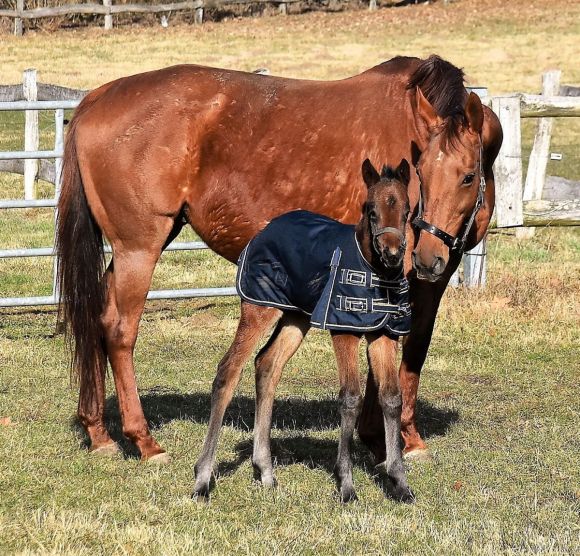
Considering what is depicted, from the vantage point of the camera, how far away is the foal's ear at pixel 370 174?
15.9 ft

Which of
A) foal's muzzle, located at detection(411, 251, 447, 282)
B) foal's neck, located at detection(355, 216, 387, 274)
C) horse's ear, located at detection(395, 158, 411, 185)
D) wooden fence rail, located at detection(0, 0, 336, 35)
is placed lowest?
wooden fence rail, located at detection(0, 0, 336, 35)

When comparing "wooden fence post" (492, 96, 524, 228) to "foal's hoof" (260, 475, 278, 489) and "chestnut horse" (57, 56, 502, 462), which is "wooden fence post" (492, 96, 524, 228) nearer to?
"chestnut horse" (57, 56, 502, 462)

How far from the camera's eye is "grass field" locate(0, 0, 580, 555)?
4.47 metres

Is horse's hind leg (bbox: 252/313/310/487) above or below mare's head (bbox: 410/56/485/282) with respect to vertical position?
below

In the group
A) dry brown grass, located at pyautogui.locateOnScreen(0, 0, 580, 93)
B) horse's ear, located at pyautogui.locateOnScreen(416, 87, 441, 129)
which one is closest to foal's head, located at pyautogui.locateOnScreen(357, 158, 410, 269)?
horse's ear, located at pyautogui.locateOnScreen(416, 87, 441, 129)

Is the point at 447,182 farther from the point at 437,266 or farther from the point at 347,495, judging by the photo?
the point at 347,495

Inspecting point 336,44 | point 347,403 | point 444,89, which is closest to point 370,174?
point 444,89

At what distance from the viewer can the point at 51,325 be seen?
29.8ft

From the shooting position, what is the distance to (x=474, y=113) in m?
5.10

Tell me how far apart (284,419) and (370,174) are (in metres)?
2.29

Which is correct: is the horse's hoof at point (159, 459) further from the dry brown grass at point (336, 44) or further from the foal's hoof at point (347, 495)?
the dry brown grass at point (336, 44)

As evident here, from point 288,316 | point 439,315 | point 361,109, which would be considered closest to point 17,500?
point 288,316

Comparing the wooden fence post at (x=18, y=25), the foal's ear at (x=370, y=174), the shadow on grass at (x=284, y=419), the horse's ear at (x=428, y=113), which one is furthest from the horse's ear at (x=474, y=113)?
the wooden fence post at (x=18, y=25)

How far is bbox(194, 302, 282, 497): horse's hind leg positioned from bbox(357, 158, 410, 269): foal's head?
2.18 ft
